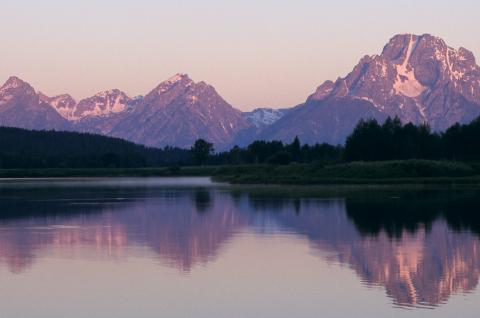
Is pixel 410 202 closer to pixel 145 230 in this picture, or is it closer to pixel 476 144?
pixel 145 230

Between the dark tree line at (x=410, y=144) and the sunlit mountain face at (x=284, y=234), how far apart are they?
247 feet

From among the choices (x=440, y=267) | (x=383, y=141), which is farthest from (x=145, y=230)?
(x=383, y=141)

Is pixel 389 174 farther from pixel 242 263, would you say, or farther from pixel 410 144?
pixel 242 263

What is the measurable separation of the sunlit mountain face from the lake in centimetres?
9

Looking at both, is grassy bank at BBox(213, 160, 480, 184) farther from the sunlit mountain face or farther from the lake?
the lake

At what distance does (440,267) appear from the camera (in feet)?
126

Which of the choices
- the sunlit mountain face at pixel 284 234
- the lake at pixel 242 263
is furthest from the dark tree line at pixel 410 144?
the lake at pixel 242 263

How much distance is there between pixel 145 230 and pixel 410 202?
109 feet

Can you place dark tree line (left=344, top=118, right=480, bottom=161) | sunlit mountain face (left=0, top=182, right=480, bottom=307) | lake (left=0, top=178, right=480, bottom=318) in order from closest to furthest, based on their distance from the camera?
1. lake (left=0, top=178, right=480, bottom=318)
2. sunlit mountain face (left=0, top=182, right=480, bottom=307)
3. dark tree line (left=344, top=118, right=480, bottom=161)

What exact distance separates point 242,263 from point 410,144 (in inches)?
5128

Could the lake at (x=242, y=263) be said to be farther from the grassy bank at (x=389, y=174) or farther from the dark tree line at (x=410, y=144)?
the dark tree line at (x=410, y=144)

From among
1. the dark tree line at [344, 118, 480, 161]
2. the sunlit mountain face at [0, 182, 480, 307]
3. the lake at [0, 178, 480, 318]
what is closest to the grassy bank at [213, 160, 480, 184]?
the dark tree line at [344, 118, 480, 161]

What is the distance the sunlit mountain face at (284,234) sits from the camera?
3747 centimetres

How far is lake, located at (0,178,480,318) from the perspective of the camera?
30344 mm
